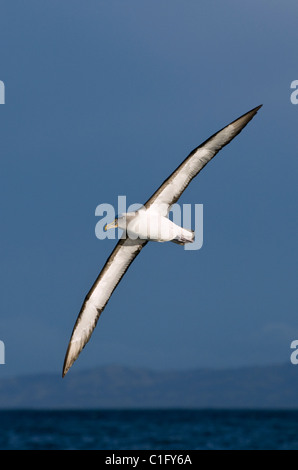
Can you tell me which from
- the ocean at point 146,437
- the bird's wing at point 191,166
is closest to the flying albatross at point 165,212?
the bird's wing at point 191,166

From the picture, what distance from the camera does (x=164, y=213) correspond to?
24.2 meters

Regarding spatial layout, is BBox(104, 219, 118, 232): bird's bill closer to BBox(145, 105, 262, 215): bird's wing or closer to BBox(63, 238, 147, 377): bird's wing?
BBox(145, 105, 262, 215): bird's wing

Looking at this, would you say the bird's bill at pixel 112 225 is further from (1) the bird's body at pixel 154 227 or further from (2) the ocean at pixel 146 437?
(2) the ocean at pixel 146 437

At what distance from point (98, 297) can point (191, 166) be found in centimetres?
553

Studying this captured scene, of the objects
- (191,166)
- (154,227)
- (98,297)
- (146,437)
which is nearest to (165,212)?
(154,227)

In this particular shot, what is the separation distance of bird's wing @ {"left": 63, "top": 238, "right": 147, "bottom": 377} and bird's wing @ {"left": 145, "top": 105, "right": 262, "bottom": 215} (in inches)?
81.4

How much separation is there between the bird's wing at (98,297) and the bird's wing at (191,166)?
2.07 metres

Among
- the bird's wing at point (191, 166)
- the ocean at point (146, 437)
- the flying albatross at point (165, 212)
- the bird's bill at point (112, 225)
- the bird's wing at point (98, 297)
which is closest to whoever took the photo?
the bird's wing at point (191, 166)

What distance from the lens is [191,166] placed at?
23766 mm

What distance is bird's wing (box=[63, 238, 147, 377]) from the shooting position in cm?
2577

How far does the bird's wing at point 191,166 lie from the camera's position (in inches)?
909

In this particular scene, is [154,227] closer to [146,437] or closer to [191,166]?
[191,166]

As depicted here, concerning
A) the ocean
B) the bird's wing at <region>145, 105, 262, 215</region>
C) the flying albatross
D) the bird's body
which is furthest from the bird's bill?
the ocean
